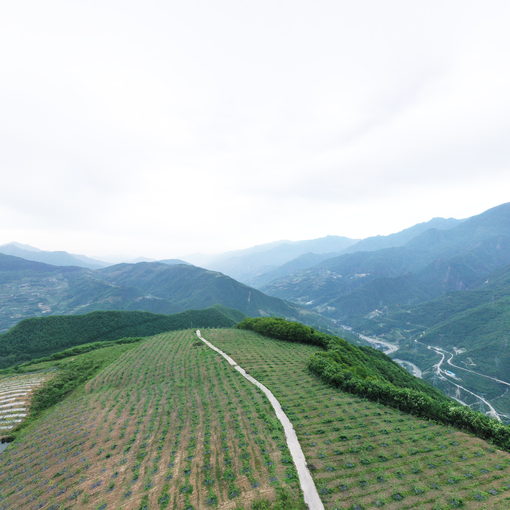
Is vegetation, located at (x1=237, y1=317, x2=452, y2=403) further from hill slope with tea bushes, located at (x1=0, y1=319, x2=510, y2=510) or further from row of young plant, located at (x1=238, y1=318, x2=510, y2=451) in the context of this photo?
hill slope with tea bushes, located at (x1=0, y1=319, x2=510, y2=510)

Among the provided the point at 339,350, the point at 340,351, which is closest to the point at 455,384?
the point at 339,350

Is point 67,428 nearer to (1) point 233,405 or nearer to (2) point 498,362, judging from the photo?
(1) point 233,405

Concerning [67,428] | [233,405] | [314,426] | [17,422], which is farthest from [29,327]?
[314,426]

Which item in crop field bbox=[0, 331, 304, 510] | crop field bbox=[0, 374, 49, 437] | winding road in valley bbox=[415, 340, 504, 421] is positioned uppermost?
crop field bbox=[0, 331, 304, 510]

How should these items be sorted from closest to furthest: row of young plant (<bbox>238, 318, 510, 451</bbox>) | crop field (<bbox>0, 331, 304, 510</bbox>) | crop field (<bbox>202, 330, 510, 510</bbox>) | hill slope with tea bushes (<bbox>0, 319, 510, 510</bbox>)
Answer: crop field (<bbox>202, 330, 510, 510</bbox>), hill slope with tea bushes (<bbox>0, 319, 510, 510</bbox>), crop field (<bbox>0, 331, 304, 510</bbox>), row of young plant (<bbox>238, 318, 510, 451</bbox>)

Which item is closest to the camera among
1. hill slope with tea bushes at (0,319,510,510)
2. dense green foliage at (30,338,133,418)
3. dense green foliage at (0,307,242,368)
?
hill slope with tea bushes at (0,319,510,510)

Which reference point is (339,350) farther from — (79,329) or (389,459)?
(79,329)

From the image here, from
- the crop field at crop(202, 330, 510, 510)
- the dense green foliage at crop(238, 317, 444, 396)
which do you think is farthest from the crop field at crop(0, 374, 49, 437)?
the dense green foliage at crop(238, 317, 444, 396)

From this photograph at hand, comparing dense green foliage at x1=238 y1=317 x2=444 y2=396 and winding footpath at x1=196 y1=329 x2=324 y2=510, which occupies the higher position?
winding footpath at x1=196 y1=329 x2=324 y2=510
